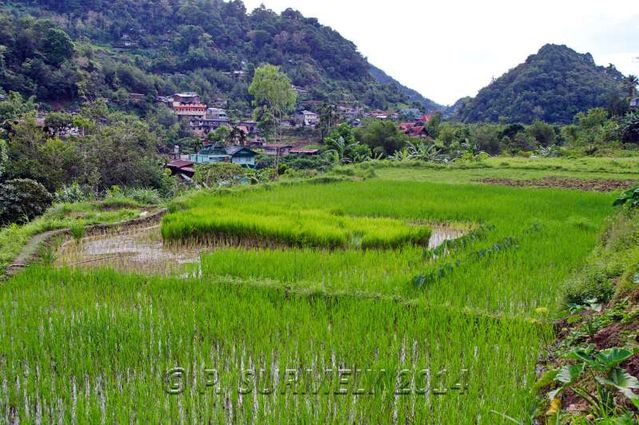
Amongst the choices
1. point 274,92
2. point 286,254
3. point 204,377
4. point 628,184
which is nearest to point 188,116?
point 274,92

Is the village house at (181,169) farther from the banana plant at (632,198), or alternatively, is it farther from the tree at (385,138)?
the banana plant at (632,198)

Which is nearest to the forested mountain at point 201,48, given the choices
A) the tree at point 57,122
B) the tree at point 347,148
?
the tree at point 57,122

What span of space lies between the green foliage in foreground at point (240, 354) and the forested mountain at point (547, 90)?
41661 millimetres

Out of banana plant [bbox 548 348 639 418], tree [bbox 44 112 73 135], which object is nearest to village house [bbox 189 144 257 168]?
tree [bbox 44 112 73 135]

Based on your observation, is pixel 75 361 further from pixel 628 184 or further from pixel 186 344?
pixel 628 184

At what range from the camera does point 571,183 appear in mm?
12961

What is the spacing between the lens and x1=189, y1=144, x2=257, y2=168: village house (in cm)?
3318

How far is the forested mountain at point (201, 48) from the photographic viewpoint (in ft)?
159

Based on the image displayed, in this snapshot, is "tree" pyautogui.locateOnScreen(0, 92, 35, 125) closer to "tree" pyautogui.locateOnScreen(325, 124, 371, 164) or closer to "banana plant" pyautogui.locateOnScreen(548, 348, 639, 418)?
"tree" pyautogui.locateOnScreen(325, 124, 371, 164)

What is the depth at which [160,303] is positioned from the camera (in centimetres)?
431

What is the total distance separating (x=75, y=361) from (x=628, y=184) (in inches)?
508

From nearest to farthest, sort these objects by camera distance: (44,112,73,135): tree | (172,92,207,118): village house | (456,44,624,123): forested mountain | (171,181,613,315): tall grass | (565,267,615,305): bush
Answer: (565,267,615,305): bush < (171,181,613,315): tall grass < (44,112,73,135): tree < (456,44,624,123): forested mountain < (172,92,207,118): village house

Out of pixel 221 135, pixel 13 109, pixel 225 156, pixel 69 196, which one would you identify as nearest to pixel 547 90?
pixel 221 135

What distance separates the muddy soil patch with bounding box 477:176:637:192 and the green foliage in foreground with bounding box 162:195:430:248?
672cm
